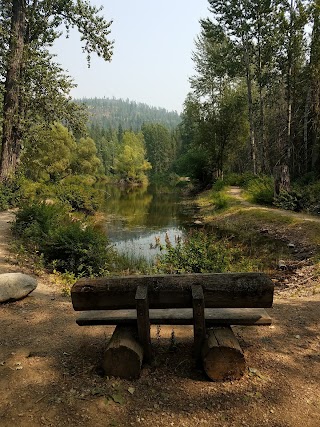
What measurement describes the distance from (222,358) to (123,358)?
2.97 ft

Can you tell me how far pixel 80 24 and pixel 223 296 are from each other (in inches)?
622

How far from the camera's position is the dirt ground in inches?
109

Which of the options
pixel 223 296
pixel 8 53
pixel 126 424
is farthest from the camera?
pixel 8 53

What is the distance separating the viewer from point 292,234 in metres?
11.6

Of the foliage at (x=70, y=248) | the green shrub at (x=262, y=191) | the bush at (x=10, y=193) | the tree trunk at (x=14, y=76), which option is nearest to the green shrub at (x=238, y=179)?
the green shrub at (x=262, y=191)

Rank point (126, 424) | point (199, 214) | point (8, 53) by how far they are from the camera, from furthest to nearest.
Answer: point (199, 214) → point (8, 53) → point (126, 424)

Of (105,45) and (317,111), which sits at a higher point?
(105,45)

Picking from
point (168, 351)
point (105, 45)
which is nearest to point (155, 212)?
point (105, 45)

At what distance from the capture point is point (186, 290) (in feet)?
10.5

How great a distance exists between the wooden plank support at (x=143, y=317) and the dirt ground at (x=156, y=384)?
0.94 ft

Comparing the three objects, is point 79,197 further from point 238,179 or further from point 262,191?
point 238,179

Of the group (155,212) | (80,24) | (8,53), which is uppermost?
(80,24)

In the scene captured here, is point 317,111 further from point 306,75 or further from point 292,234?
point 292,234

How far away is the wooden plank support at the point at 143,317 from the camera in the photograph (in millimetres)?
3111
